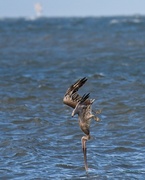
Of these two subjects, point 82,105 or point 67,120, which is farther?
point 67,120

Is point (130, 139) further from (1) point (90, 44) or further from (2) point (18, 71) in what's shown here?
(1) point (90, 44)

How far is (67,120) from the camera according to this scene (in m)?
11.8

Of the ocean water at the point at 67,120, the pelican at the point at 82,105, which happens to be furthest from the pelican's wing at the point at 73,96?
the ocean water at the point at 67,120

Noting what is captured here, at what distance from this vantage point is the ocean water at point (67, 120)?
8695 millimetres

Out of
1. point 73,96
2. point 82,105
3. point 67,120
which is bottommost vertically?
point 82,105

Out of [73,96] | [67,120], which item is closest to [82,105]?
[73,96]

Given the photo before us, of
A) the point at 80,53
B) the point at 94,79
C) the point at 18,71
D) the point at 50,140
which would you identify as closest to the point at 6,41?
the point at 80,53

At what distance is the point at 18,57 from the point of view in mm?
25109

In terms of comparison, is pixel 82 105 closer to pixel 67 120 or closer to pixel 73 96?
pixel 73 96

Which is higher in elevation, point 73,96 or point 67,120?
point 67,120

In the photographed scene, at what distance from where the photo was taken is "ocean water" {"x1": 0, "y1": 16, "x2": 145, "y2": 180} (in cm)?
870

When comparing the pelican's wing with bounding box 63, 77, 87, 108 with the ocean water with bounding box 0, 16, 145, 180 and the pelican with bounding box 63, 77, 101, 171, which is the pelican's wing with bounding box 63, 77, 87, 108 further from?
the ocean water with bounding box 0, 16, 145, 180

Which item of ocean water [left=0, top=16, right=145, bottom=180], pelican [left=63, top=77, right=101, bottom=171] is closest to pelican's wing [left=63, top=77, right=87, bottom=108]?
pelican [left=63, top=77, right=101, bottom=171]

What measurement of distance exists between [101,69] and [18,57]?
6221 millimetres
